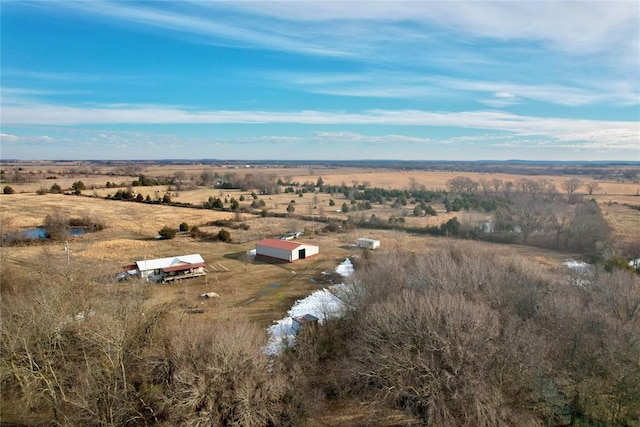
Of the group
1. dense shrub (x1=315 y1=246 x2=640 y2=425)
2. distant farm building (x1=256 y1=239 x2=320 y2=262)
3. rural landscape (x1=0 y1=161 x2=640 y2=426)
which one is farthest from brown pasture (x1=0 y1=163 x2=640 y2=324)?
dense shrub (x1=315 y1=246 x2=640 y2=425)

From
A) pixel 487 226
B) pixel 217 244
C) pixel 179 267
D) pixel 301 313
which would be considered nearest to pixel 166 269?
pixel 179 267

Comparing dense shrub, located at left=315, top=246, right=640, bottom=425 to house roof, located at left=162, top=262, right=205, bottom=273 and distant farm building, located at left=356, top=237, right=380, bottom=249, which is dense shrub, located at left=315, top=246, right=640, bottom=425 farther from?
distant farm building, located at left=356, top=237, right=380, bottom=249

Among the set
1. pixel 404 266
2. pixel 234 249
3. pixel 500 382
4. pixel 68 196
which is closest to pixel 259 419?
pixel 500 382

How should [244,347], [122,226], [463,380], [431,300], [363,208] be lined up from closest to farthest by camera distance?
1. [463,380]
2. [244,347]
3. [431,300]
4. [122,226]
5. [363,208]

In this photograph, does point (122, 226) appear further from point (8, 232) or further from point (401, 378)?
point (401, 378)

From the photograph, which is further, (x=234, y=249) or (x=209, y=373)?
(x=234, y=249)

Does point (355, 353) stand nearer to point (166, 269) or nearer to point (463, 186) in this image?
point (166, 269)
